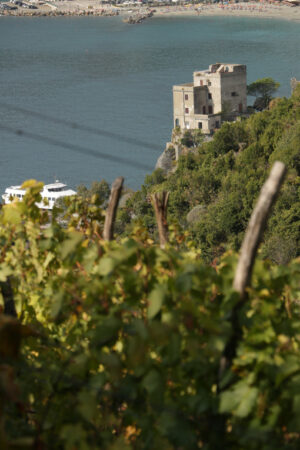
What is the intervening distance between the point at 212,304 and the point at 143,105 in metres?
44.2

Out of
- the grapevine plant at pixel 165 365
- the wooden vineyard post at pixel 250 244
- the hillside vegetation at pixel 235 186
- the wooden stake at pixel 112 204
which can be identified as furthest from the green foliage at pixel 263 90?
the wooden vineyard post at pixel 250 244

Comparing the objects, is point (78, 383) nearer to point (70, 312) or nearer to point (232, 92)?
point (70, 312)

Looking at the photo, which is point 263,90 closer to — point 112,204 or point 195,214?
point 195,214

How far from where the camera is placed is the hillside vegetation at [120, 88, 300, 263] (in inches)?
821

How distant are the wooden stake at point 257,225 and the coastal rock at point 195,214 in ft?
78.3

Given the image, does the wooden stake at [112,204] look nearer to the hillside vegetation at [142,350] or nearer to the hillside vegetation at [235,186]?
the hillside vegetation at [142,350]

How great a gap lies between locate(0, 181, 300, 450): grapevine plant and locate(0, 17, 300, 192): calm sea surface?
80.9 feet

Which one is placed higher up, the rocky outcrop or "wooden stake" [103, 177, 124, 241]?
"wooden stake" [103, 177, 124, 241]

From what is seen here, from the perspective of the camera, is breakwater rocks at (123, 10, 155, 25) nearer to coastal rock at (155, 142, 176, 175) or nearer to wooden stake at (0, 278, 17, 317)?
coastal rock at (155, 142, 176, 175)

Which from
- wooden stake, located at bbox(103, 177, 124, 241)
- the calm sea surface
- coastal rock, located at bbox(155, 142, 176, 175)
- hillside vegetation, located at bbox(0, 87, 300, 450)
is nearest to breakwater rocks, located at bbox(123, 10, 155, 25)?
the calm sea surface

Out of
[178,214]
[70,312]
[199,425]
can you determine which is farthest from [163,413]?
[178,214]

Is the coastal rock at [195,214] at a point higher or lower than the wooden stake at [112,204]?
lower

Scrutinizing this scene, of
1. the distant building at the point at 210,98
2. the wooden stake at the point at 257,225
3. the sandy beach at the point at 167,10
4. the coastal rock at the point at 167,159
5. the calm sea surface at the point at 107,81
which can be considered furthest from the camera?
the sandy beach at the point at 167,10

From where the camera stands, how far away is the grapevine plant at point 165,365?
4.84 ft
